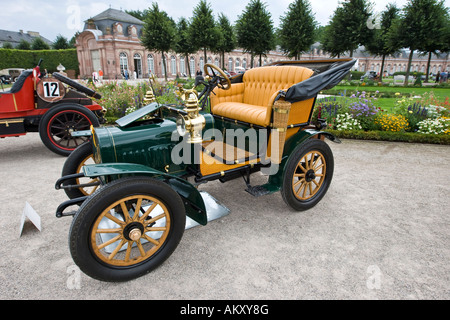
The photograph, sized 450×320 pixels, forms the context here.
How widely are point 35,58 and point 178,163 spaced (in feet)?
138

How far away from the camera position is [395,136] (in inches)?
249

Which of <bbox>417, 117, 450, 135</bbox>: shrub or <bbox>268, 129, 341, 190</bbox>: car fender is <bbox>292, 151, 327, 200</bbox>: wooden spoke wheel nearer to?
<bbox>268, 129, 341, 190</bbox>: car fender

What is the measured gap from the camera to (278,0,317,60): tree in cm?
2239

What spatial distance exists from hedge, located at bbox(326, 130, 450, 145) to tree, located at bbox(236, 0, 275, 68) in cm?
1931

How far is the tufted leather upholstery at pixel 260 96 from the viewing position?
3.17 metres

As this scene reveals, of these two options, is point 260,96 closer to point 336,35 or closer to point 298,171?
point 298,171

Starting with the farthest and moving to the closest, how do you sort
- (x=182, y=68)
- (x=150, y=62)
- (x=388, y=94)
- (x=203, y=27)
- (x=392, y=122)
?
(x=182, y=68) < (x=150, y=62) < (x=203, y=27) < (x=388, y=94) < (x=392, y=122)

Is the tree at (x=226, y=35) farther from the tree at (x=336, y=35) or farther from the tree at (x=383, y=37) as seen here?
the tree at (x=383, y=37)

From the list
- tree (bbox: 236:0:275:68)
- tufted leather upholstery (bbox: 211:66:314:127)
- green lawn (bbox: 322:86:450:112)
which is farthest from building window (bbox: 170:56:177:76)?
tufted leather upholstery (bbox: 211:66:314:127)

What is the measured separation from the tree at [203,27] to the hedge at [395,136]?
19.9 meters

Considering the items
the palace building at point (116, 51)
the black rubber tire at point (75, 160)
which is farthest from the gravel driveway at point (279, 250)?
the palace building at point (116, 51)

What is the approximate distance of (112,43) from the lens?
35.8 m

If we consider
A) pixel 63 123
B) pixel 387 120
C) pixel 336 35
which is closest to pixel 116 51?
pixel 336 35
